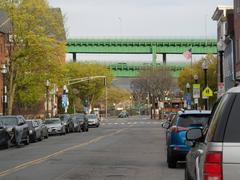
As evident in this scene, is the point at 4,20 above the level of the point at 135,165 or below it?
above

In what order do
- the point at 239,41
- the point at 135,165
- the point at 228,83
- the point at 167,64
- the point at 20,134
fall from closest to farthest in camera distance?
1. the point at 135,165
2. the point at 20,134
3. the point at 239,41
4. the point at 228,83
5. the point at 167,64

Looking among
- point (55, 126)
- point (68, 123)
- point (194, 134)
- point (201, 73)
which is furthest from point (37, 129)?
point (201, 73)

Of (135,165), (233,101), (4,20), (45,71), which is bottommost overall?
(135,165)

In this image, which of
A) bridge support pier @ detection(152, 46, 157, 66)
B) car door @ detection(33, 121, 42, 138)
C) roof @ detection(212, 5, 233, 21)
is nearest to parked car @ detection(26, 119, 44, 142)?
car door @ detection(33, 121, 42, 138)

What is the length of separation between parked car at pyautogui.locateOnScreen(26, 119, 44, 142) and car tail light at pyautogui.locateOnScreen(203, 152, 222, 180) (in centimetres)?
3132

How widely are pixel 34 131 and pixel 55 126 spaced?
1154 centimetres

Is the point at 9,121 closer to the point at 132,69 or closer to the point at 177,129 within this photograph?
the point at 177,129

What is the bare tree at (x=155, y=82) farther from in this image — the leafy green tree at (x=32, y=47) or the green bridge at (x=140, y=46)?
the leafy green tree at (x=32, y=47)

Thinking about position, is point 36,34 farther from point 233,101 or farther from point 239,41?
point 233,101

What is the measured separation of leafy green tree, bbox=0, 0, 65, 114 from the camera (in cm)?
5628

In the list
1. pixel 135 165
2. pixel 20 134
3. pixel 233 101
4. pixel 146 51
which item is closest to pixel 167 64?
pixel 146 51

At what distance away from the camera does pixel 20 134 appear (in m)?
33.7

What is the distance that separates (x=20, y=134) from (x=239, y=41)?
2529cm

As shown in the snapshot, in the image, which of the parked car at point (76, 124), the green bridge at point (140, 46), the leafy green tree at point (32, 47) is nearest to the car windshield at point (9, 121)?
the leafy green tree at point (32, 47)
